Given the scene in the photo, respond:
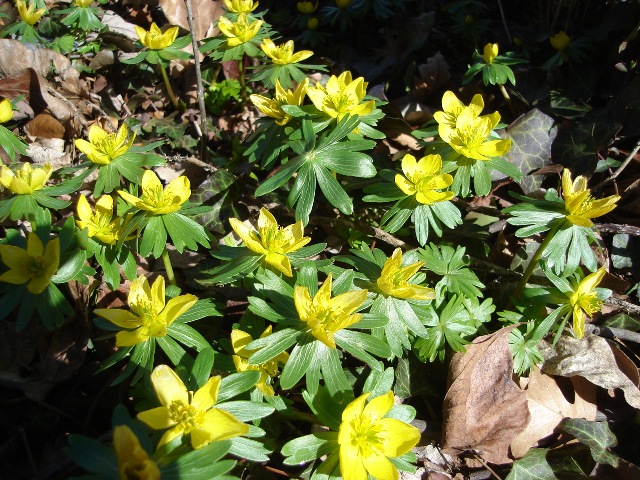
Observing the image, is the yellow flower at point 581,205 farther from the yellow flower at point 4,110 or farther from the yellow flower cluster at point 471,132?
the yellow flower at point 4,110

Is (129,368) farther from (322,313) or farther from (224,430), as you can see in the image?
(322,313)

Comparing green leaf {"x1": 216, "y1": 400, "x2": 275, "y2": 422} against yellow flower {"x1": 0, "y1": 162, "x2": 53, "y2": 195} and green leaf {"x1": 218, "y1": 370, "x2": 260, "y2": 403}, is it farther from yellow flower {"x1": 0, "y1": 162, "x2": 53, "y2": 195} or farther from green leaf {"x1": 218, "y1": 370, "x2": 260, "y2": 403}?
yellow flower {"x1": 0, "y1": 162, "x2": 53, "y2": 195}

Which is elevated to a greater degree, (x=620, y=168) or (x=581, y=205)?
(x=581, y=205)

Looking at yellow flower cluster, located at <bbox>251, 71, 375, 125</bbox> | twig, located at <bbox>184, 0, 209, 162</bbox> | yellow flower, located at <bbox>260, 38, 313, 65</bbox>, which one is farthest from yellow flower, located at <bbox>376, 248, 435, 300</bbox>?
twig, located at <bbox>184, 0, 209, 162</bbox>

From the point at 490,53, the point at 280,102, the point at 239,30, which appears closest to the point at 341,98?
the point at 280,102

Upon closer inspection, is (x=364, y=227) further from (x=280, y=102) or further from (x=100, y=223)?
(x=100, y=223)
